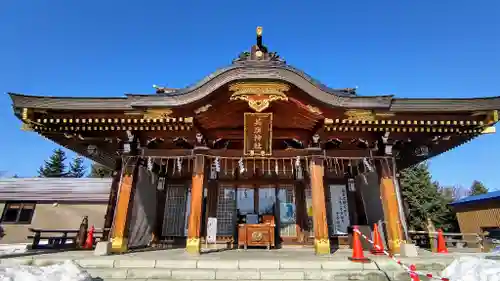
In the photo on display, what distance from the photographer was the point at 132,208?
8844 mm

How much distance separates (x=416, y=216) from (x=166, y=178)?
2245 centimetres

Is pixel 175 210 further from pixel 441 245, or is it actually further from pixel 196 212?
pixel 441 245

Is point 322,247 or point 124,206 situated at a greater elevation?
point 124,206

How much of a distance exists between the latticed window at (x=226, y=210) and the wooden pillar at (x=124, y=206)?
375 centimetres

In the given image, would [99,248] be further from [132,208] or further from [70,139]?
[70,139]

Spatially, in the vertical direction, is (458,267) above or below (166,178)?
below

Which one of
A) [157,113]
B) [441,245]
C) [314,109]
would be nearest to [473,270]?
[441,245]

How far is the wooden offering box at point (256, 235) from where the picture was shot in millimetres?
9844

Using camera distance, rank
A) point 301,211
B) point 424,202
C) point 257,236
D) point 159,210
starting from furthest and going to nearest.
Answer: point 424,202, point 159,210, point 301,211, point 257,236

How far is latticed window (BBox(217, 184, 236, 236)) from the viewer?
11.0 m

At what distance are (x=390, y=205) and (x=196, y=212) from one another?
20.1 feet

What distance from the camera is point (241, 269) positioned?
6086 mm

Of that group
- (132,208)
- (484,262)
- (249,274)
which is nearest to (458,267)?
(484,262)

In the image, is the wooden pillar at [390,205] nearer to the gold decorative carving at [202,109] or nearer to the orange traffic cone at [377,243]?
the orange traffic cone at [377,243]
